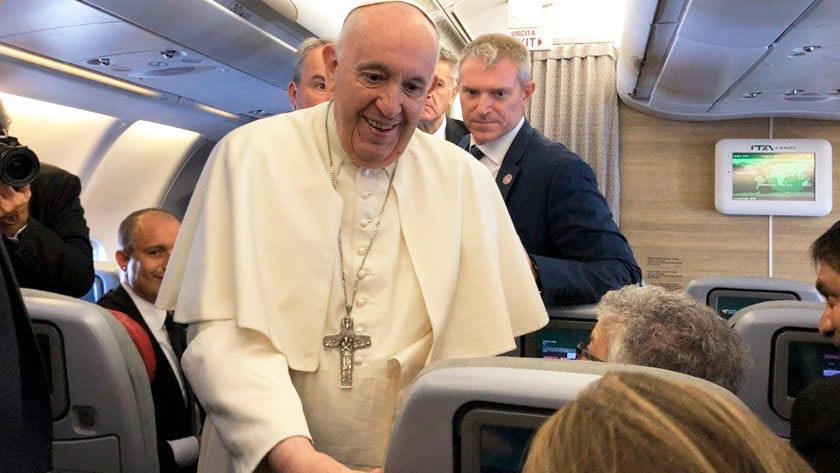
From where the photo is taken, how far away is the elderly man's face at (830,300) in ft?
7.89

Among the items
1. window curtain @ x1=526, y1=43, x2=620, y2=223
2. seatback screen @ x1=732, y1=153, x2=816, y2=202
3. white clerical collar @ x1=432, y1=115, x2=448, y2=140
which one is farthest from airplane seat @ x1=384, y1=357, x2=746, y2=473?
seatback screen @ x1=732, y1=153, x2=816, y2=202

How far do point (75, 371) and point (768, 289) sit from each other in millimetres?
3204

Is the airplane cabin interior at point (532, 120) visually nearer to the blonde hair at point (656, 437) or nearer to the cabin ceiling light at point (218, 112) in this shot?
the cabin ceiling light at point (218, 112)

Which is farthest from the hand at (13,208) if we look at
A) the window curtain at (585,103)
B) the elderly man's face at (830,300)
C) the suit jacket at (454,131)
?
the window curtain at (585,103)

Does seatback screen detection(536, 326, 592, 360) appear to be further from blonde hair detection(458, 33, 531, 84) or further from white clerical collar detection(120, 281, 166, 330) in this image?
white clerical collar detection(120, 281, 166, 330)

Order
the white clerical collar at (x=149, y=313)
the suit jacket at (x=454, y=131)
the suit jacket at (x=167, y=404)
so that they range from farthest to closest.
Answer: the suit jacket at (x=454, y=131) < the white clerical collar at (x=149, y=313) < the suit jacket at (x=167, y=404)

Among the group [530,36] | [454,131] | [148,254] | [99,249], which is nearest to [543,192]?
[454,131]

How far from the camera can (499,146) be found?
2797 mm

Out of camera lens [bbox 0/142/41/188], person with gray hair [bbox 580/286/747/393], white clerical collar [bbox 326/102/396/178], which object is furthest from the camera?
camera lens [bbox 0/142/41/188]

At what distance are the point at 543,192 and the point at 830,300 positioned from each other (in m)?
0.96

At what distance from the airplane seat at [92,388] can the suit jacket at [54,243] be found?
0.42 meters

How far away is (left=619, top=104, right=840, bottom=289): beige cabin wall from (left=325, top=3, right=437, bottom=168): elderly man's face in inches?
265

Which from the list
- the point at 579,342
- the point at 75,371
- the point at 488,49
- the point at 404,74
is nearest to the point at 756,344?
the point at 579,342

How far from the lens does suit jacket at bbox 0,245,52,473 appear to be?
1354mm
